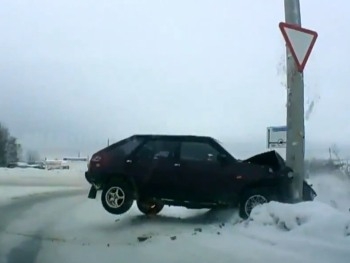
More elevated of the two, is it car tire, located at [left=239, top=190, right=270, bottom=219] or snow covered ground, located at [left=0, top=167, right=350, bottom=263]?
car tire, located at [left=239, top=190, right=270, bottom=219]

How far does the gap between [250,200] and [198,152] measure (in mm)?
1429

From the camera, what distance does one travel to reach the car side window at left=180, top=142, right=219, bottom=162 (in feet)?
35.8

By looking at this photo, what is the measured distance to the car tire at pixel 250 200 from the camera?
10297mm

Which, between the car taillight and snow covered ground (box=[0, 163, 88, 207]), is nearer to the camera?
the car taillight

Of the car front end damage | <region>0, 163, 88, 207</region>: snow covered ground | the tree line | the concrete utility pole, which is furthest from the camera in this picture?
the tree line

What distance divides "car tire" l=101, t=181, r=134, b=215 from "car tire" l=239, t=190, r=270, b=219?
2.17 m

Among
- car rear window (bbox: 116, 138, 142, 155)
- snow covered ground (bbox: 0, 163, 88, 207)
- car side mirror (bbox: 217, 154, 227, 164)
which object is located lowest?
snow covered ground (bbox: 0, 163, 88, 207)

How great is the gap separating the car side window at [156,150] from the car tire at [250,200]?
1677 millimetres

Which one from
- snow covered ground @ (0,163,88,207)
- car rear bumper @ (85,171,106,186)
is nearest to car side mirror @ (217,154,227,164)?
car rear bumper @ (85,171,106,186)

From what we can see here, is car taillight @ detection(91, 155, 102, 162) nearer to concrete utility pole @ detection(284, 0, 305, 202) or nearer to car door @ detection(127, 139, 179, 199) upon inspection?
car door @ detection(127, 139, 179, 199)

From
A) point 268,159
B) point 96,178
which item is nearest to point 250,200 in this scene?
point 268,159

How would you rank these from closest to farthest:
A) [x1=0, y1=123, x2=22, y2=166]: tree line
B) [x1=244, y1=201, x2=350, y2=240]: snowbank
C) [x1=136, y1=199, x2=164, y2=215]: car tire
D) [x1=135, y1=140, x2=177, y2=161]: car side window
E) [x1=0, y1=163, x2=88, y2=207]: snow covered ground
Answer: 1. [x1=244, y1=201, x2=350, y2=240]: snowbank
2. [x1=135, y1=140, x2=177, y2=161]: car side window
3. [x1=136, y1=199, x2=164, y2=215]: car tire
4. [x1=0, y1=163, x2=88, y2=207]: snow covered ground
5. [x1=0, y1=123, x2=22, y2=166]: tree line

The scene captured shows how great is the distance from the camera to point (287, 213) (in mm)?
8445

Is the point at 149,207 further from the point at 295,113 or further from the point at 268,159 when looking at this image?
the point at 295,113
